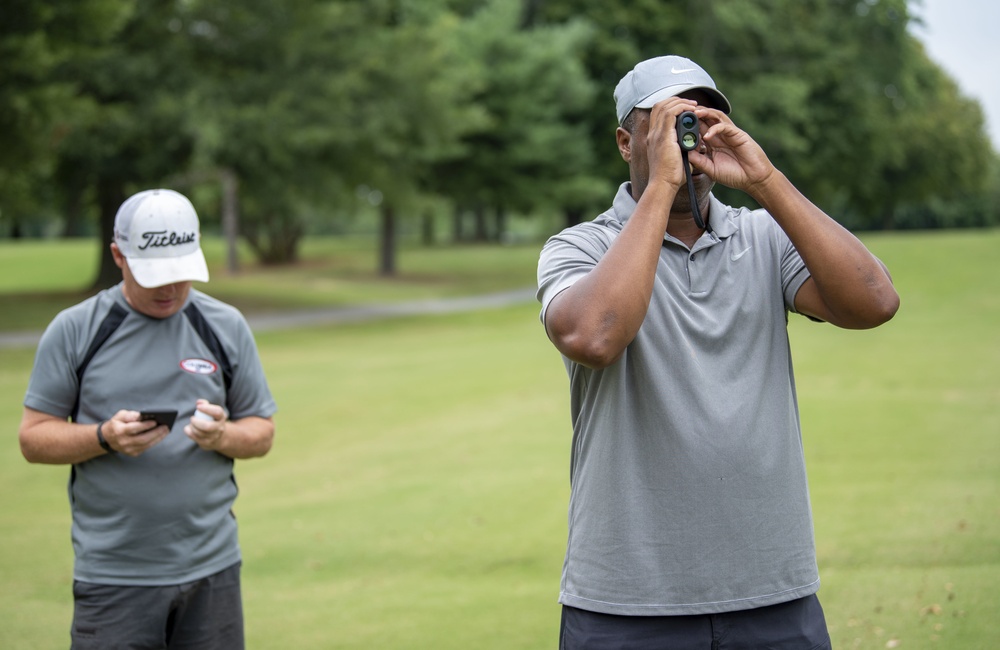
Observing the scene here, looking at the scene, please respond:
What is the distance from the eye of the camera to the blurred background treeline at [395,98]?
2442 centimetres

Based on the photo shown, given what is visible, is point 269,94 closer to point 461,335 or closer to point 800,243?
point 461,335

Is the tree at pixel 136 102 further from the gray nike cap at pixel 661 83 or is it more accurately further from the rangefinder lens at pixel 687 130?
the rangefinder lens at pixel 687 130

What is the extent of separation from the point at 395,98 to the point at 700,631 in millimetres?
26028

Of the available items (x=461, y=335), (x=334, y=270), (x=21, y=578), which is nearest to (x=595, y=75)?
(x=334, y=270)

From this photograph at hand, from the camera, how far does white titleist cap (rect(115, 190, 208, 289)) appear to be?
3693 millimetres

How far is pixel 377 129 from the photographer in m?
26.2

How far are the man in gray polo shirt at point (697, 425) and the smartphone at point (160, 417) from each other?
1577 millimetres

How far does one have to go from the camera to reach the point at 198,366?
3.80 meters

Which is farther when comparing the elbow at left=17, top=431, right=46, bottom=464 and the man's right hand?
the elbow at left=17, top=431, right=46, bottom=464

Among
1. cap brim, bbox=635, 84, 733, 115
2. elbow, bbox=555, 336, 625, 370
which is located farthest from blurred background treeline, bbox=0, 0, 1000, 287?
elbow, bbox=555, 336, 625, 370

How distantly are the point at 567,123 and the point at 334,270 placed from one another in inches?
419

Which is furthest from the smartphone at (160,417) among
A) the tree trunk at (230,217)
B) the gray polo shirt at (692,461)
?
the tree trunk at (230,217)

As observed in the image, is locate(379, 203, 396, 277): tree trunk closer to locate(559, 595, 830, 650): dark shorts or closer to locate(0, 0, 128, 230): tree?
locate(0, 0, 128, 230): tree

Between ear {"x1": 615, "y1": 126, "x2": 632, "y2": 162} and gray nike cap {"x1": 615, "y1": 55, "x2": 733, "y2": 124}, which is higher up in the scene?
gray nike cap {"x1": 615, "y1": 55, "x2": 733, "y2": 124}
